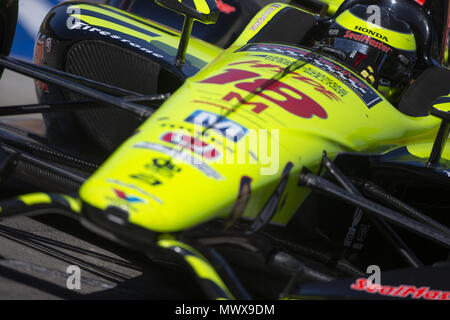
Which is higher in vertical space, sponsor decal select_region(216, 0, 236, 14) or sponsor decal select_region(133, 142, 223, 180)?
sponsor decal select_region(216, 0, 236, 14)

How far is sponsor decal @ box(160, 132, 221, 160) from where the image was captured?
6.58ft

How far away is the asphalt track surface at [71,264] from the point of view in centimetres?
224

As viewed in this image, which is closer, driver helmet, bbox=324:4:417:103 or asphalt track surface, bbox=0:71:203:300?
asphalt track surface, bbox=0:71:203:300

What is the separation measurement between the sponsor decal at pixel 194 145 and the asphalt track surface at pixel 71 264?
1.91 ft

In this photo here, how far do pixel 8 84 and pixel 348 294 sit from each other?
4.47m

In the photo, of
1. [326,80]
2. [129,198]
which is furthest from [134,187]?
[326,80]

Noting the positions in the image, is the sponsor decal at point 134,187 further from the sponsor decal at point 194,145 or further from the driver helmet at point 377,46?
the driver helmet at point 377,46

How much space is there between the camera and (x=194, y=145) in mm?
2016

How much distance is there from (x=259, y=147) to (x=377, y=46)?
1.43 metres

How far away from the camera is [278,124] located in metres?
2.27

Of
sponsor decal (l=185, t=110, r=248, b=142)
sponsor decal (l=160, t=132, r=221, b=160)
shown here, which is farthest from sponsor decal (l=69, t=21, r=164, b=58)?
sponsor decal (l=160, t=132, r=221, b=160)

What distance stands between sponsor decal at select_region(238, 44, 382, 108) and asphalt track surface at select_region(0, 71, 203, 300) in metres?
1.05

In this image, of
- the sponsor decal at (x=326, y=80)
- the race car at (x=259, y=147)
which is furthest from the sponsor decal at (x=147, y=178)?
the sponsor decal at (x=326, y=80)

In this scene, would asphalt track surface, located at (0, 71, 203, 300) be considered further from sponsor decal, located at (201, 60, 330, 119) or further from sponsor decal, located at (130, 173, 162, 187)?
sponsor decal, located at (201, 60, 330, 119)
